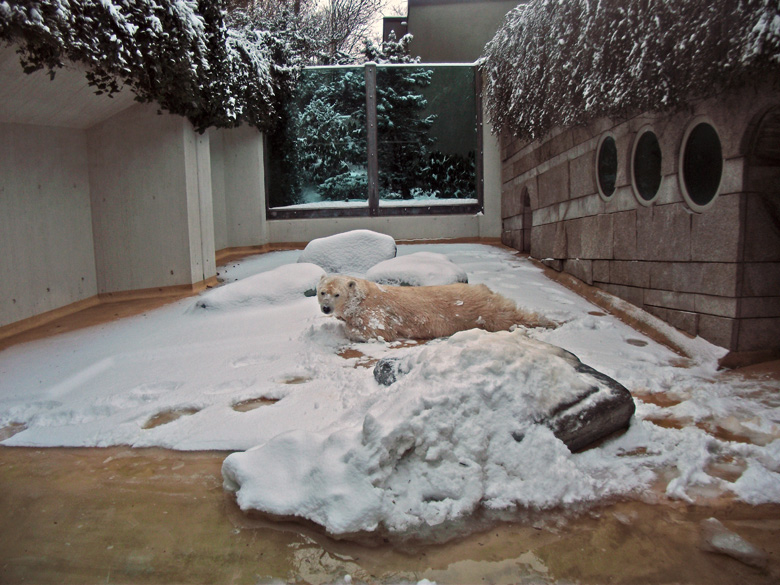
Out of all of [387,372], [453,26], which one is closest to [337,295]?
[387,372]

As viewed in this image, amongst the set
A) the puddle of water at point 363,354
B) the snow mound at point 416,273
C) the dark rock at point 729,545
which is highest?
the snow mound at point 416,273

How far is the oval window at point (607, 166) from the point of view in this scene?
196 inches

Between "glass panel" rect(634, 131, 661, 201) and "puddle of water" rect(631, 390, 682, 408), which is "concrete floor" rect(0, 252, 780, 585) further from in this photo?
"glass panel" rect(634, 131, 661, 201)

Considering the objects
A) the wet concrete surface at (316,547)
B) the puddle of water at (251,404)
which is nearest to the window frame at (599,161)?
the wet concrete surface at (316,547)

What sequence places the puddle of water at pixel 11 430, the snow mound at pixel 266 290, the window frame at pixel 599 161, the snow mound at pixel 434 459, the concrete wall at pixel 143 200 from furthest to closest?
the concrete wall at pixel 143 200
the snow mound at pixel 266 290
the window frame at pixel 599 161
the puddle of water at pixel 11 430
the snow mound at pixel 434 459

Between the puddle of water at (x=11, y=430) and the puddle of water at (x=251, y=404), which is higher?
the puddle of water at (x=251, y=404)

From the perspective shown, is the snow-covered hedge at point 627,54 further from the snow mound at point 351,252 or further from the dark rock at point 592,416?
the snow mound at point 351,252

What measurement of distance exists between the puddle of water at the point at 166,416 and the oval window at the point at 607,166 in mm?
4306

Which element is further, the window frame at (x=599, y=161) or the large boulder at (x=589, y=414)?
the window frame at (x=599, y=161)

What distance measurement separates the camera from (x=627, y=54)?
12.6 feet

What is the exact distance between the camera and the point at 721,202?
11.6 feet

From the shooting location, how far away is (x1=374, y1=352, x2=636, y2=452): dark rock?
228 centimetres

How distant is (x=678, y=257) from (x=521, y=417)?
8.50 ft

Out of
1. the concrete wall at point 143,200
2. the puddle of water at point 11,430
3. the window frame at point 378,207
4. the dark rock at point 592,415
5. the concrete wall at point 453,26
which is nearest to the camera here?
the dark rock at point 592,415
